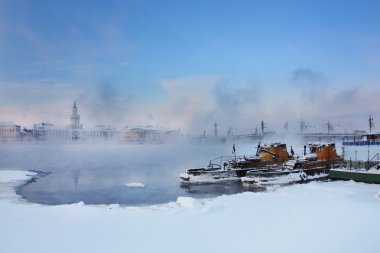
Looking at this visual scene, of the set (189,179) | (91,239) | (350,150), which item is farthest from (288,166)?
(91,239)

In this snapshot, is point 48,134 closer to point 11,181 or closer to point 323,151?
point 11,181

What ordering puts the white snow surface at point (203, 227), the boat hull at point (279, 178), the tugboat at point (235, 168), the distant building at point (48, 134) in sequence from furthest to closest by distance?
1. the distant building at point (48, 134)
2. the tugboat at point (235, 168)
3. the boat hull at point (279, 178)
4. the white snow surface at point (203, 227)

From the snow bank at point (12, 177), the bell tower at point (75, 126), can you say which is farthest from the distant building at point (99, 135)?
the snow bank at point (12, 177)

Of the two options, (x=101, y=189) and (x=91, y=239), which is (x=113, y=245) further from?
(x=101, y=189)

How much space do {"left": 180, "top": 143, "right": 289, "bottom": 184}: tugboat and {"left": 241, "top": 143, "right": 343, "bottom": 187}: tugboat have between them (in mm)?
3083

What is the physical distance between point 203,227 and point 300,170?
22811 millimetres

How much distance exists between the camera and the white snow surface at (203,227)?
11547 millimetres

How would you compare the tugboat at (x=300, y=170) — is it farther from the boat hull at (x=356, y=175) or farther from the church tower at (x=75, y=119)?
the church tower at (x=75, y=119)

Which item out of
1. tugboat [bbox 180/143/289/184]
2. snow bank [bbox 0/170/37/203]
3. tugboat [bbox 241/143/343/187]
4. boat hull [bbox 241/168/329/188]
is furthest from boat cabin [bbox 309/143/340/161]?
snow bank [bbox 0/170/37/203]

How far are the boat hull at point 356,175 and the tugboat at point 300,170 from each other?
145 inches

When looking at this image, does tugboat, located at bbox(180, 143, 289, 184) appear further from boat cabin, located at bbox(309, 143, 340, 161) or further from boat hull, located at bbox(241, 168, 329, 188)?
boat hull, located at bbox(241, 168, 329, 188)

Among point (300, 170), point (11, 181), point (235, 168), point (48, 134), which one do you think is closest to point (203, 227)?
point (300, 170)

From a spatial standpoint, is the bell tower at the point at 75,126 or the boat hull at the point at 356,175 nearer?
the boat hull at the point at 356,175

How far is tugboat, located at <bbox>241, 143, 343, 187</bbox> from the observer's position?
33.1m
